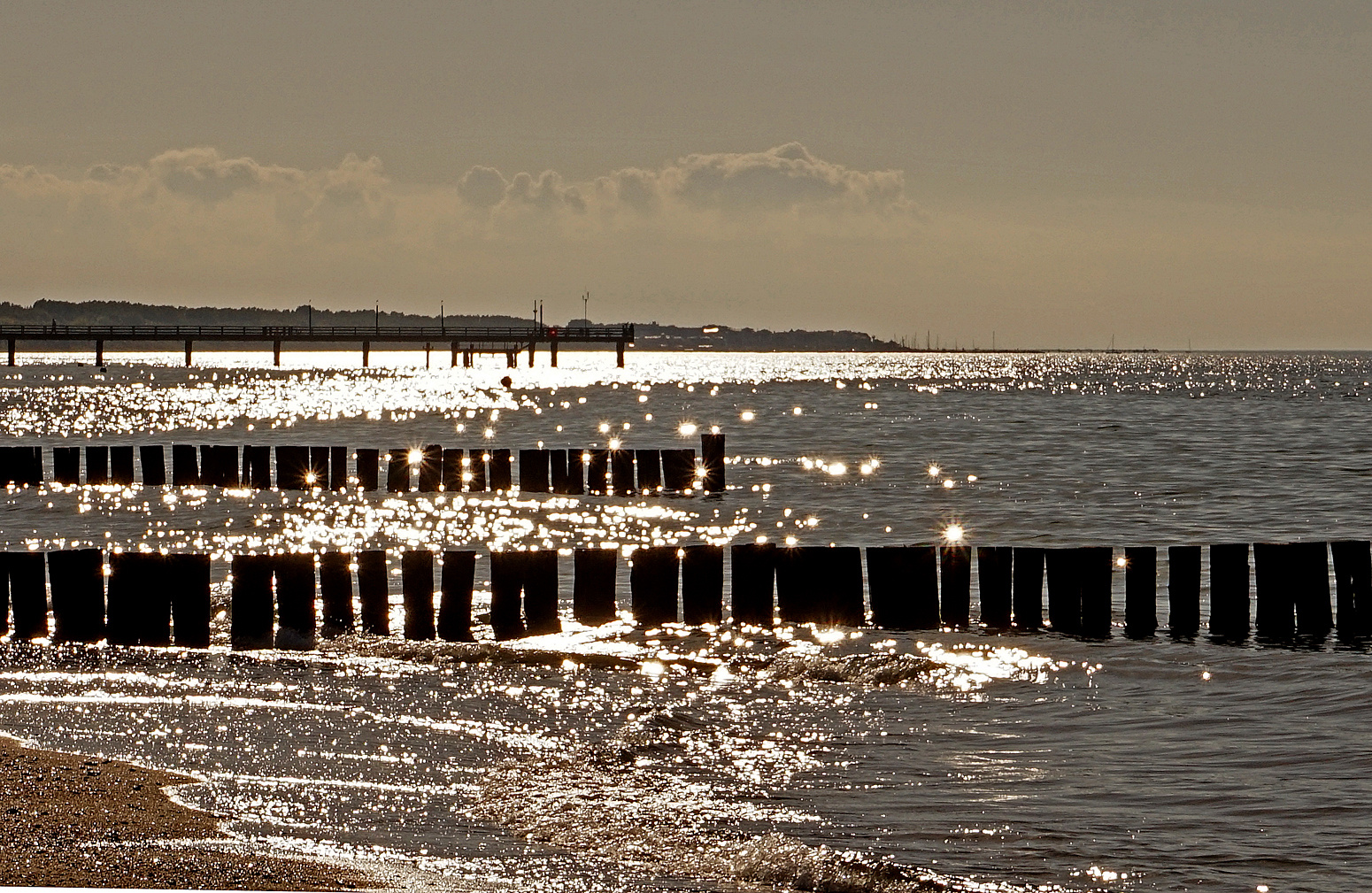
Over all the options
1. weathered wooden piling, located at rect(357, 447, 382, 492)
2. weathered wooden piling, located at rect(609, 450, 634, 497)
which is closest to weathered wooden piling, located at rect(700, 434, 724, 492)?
weathered wooden piling, located at rect(609, 450, 634, 497)

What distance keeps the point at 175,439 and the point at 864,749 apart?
55.5 m

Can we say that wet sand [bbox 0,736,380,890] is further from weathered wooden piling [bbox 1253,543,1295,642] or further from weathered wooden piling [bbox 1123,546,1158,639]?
weathered wooden piling [bbox 1253,543,1295,642]

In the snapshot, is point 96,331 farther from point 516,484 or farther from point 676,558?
point 676,558

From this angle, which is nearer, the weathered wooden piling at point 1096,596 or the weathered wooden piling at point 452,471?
the weathered wooden piling at point 1096,596

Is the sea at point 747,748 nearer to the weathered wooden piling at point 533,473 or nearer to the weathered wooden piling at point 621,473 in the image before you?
the weathered wooden piling at point 533,473

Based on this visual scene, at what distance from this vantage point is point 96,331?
158 m

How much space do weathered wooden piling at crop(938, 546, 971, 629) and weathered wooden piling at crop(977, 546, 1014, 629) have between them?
0.18 meters

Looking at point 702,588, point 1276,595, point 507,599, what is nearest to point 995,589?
point 1276,595

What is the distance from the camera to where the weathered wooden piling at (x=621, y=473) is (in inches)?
1594

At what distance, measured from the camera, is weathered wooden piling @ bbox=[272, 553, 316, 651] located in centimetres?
1620

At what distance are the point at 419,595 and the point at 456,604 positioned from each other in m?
0.41

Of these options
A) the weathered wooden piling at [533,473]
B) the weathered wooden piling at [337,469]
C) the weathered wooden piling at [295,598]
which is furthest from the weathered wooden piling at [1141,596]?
the weathered wooden piling at [337,469]

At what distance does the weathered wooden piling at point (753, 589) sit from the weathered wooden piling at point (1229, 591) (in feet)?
16.4

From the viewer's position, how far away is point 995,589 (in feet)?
57.2
